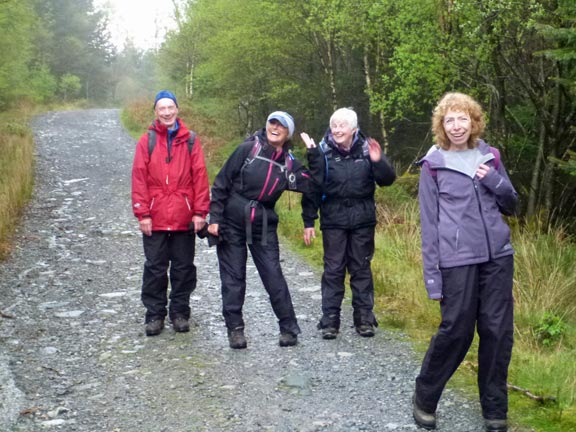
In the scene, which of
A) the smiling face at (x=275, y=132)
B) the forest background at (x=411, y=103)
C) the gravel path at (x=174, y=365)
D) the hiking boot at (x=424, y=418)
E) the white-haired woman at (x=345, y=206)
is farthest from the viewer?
the forest background at (x=411, y=103)

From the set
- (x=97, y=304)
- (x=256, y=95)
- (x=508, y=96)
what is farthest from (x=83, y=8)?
(x=97, y=304)

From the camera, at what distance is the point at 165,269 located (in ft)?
20.3

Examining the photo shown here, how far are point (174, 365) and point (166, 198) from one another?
1.51 meters

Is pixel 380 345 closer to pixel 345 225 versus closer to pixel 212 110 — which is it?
pixel 345 225

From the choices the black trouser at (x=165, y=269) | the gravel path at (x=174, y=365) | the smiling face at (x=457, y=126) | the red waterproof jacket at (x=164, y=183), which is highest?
the smiling face at (x=457, y=126)

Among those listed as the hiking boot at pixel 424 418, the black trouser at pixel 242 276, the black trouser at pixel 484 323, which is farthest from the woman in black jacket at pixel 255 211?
the black trouser at pixel 484 323

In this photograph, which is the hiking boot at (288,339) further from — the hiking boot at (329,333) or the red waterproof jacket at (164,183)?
the red waterproof jacket at (164,183)

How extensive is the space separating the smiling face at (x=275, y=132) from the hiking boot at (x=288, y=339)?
1.71 metres

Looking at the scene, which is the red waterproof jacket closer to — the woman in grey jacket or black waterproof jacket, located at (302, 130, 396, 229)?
black waterproof jacket, located at (302, 130, 396, 229)

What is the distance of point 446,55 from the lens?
15.5m

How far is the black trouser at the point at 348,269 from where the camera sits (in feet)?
19.9

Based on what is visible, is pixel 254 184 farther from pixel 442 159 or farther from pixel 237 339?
pixel 442 159

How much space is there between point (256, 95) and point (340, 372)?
64.4ft

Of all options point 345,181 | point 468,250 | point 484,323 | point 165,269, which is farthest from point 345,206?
point 484,323
